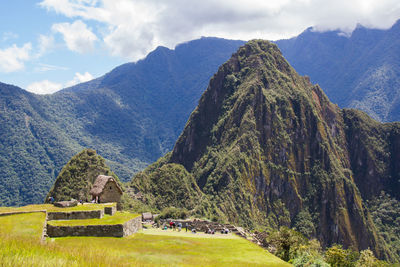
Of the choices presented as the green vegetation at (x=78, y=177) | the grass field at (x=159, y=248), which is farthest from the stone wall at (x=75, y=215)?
the green vegetation at (x=78, y=177)

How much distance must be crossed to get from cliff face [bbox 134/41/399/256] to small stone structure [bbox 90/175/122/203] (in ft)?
209

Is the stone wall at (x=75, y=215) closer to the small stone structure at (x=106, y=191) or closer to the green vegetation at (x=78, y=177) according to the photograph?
the small stone structure at (x=106, y=191)

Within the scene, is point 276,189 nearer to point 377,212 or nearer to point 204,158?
point 204,158

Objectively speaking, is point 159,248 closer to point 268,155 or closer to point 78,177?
point 78,177

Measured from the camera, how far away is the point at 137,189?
87.1m

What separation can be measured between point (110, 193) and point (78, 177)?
2681 centimetres

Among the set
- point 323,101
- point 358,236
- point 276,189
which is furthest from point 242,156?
point 323,101

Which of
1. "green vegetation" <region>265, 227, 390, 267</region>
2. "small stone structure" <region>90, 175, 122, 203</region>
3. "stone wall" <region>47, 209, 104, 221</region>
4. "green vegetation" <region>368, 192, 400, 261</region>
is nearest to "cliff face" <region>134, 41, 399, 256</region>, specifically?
"green vegetation" <region>368, 192, 400, 261</region>

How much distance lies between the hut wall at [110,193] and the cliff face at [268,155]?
63.3 m

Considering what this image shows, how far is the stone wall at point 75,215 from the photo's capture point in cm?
2905

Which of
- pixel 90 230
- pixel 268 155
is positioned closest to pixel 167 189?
pixel 268 155

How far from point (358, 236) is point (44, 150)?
5785 inches

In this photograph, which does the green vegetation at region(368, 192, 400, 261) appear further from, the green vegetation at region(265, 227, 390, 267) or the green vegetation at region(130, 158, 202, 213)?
the green vegetation at region(265, 227, 390, 267)

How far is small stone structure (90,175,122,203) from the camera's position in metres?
42.7
